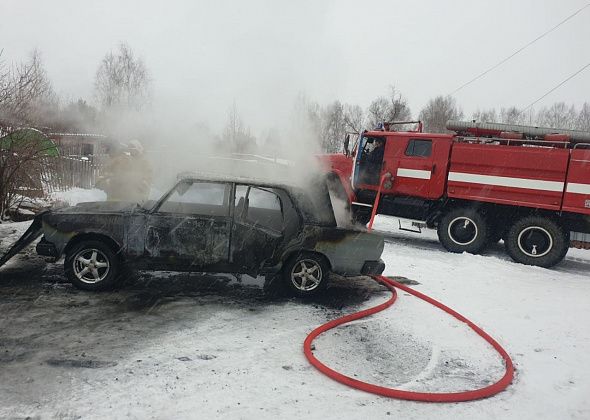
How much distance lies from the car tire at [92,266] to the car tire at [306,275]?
2105 millimetres

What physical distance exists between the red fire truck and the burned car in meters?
4.79

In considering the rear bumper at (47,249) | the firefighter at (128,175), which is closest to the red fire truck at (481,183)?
the firefighter at (128,175)

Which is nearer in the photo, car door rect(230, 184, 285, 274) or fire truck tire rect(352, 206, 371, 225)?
car door rect(230, 184, 285, 274)

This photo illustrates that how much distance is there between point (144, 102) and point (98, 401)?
869 centimetres

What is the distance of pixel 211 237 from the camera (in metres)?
5.07

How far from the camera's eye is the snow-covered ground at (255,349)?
300 centimetres

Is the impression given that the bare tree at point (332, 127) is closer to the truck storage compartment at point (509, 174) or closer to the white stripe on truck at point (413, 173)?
the white stripe on truck at point (413, 173)

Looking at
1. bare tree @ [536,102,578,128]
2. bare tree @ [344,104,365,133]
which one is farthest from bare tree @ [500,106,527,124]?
bare tree @ [344,104,365,133]

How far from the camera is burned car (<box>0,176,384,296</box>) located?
16.3ft

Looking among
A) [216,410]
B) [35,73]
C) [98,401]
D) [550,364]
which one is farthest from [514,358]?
[35,73]

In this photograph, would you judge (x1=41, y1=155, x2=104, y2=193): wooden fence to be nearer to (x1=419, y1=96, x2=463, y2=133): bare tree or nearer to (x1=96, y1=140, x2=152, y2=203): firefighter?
(x1=96, y1=140, x2=152, y2=203): firefighter

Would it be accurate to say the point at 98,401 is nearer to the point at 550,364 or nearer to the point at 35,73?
the point at 550,364

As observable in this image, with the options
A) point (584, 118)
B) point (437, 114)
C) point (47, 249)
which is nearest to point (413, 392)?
point (47, 249)

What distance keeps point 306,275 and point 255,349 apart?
1.64m
